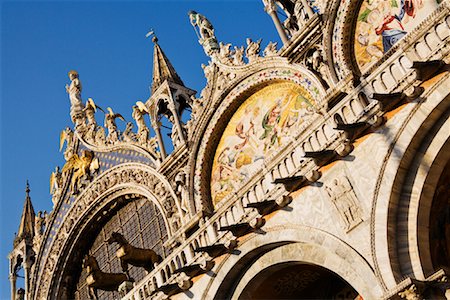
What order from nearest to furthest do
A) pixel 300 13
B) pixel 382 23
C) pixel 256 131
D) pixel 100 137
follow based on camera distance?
pixel 382 23 → pixel 300 13 → pixel 256 131 → pixel 100 137

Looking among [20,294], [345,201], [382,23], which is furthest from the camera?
[20,294]

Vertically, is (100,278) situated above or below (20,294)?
below

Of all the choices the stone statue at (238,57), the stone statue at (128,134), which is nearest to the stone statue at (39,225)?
the stone statue at (128,134)

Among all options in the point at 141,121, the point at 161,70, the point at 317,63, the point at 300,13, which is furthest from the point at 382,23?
the point at 141,121

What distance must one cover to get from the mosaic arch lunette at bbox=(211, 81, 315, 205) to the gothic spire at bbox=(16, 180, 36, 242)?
977 centimetres

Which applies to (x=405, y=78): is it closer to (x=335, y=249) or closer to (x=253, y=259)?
(x=335, y=249)

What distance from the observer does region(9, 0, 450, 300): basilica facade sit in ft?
34.2

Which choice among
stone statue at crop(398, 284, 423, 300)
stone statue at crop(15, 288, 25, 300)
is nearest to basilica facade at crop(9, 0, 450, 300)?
stone statue at crop(398, 284, 423, 300)

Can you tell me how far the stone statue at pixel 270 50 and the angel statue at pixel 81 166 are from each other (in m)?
8.15

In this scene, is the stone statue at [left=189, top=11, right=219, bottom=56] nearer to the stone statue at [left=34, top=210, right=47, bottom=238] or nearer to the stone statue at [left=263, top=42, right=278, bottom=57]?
the stone statue at [left=263, top=42, right=278, bottom=57]

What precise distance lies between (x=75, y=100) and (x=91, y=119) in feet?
5.98

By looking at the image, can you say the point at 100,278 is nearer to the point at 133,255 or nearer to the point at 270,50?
the point at 133,255

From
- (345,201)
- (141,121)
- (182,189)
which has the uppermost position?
(141,121)

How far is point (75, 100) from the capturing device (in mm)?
25828
